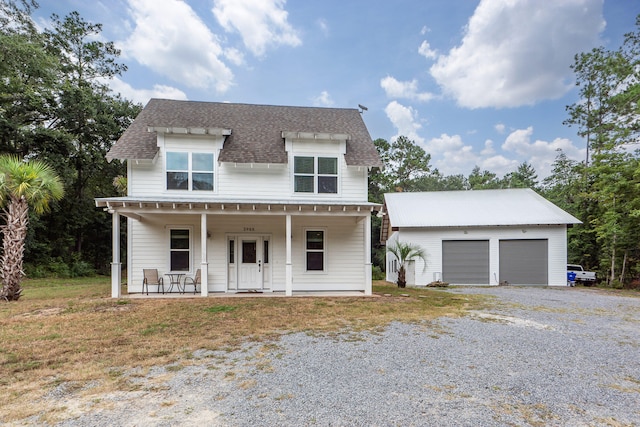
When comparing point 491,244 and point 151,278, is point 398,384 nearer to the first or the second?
point 151,278

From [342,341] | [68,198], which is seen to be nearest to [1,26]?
[68,198]

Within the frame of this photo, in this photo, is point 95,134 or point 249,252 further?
point 95,134

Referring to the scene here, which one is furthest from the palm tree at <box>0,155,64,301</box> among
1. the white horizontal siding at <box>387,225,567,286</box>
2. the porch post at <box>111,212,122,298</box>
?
the white horizontal siding at <box>387,225,567,286</box>

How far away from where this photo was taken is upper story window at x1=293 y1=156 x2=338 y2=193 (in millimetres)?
11625

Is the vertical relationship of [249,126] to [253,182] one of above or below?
above

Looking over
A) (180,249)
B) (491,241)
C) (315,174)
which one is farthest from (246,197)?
(491,241)

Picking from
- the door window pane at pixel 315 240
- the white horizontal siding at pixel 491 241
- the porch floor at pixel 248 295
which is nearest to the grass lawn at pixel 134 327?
the porch floor at pixel 248 295

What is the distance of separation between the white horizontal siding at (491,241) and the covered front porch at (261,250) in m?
6.04

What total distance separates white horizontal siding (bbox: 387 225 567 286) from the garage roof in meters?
0.38

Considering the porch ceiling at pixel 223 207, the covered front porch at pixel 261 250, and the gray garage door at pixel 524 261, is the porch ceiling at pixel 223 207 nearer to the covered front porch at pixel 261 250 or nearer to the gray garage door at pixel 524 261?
the covered front porch at pixel 261 250

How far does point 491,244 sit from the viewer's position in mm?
16344

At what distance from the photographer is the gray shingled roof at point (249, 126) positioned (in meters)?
11.2

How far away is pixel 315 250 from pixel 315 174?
2822 mm

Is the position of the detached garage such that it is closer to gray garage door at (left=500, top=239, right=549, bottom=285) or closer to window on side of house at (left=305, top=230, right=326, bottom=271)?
gray garage door at (left=500, top=239, right=549, bottom=285)
